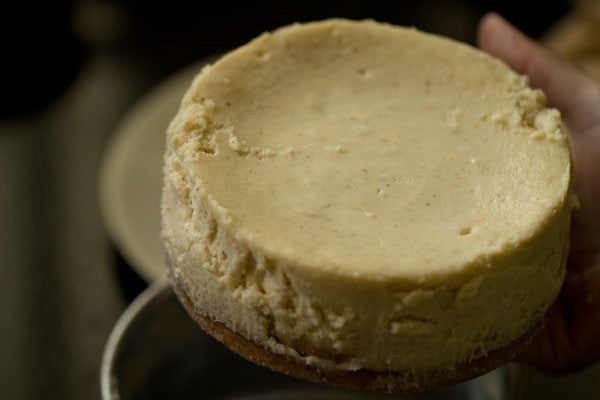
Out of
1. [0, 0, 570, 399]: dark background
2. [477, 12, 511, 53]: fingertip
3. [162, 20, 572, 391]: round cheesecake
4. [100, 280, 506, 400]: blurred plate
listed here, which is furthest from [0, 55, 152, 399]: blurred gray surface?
[477, 12, 511, 53]: fingertip

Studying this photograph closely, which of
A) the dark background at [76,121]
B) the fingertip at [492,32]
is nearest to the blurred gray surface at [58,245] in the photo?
the dark background at [76,121]

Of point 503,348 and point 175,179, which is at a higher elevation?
point 175,179

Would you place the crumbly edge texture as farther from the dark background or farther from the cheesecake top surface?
the dark background

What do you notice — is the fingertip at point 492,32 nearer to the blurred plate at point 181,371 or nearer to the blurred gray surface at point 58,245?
the blurred plate at point 181,371

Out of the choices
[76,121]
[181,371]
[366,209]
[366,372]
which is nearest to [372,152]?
[366,209]

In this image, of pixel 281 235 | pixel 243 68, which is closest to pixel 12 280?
pixel 243 68

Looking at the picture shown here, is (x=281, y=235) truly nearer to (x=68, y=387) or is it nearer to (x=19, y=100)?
(x=68, y=387)
